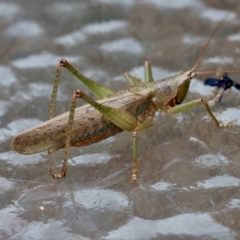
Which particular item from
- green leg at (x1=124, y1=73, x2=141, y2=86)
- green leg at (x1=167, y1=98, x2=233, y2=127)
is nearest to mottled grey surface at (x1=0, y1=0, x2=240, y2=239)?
green leg at (x1=167, y1=98, x2=233, y2=127)

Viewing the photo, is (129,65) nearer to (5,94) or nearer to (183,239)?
(5,94)

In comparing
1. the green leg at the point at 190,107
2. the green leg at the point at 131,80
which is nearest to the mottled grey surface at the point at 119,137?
the green leg at the point at 190,107

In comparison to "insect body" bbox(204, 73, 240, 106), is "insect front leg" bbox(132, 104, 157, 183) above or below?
below

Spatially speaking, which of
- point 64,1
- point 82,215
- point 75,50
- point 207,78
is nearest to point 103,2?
point 64,1

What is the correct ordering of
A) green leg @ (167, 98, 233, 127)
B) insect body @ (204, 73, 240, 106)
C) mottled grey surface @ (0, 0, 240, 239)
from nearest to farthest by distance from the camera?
mottled grey surface @ (0, 0, 240, 239)
green leg @ (167, 98, 233, 127)
insect body @ (204, 73, 240, 106)

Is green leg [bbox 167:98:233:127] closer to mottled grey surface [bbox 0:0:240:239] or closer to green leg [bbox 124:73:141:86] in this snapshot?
mottled grey surface [bbox 0:0:240:239]

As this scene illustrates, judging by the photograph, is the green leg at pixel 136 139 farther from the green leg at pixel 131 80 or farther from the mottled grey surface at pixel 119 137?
the green leg at pixel 131 80
